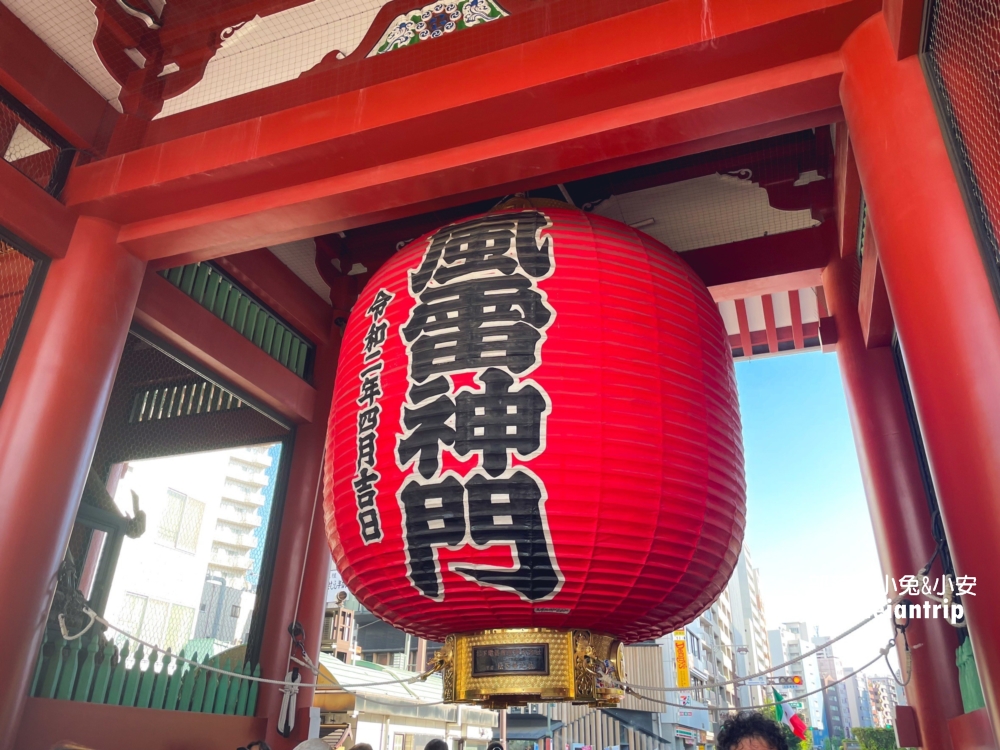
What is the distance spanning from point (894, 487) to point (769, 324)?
2.64 metres

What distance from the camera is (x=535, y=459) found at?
7.00 ft

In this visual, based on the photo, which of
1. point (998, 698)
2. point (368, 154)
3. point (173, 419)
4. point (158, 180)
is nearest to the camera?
point (998, 698)

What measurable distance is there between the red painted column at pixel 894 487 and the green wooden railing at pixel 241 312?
11.2 ft

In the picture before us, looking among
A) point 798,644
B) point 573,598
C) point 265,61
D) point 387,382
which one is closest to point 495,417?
point 387,382

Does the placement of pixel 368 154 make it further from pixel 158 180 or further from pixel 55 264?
pixel 55 264

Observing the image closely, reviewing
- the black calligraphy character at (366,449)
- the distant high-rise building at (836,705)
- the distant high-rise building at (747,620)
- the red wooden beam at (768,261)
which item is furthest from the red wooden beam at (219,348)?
the distant high-rise building at (836,705)

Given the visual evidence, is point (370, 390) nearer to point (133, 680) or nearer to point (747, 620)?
point (133, 680)

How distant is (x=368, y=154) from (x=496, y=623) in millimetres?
1949

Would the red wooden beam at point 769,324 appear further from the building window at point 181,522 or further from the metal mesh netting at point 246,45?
the building window at point 181,522

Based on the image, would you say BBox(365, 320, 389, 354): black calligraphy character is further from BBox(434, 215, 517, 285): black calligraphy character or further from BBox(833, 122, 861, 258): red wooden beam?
BBox(833, 122, 861, 258): red wooden beam

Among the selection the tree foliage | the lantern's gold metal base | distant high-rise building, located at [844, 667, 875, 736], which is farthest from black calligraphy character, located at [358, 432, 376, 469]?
distant high-rise building, located at [844, 667, 875, 736]

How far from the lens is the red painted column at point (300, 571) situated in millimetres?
4082

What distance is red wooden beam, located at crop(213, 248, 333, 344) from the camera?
442cm

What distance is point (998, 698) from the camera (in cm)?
160
